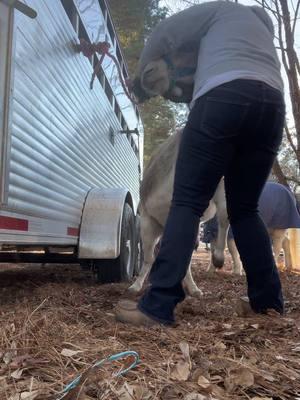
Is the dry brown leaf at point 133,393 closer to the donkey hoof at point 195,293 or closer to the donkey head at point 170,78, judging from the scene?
the donkey head at point 170,78

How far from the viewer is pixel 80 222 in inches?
196

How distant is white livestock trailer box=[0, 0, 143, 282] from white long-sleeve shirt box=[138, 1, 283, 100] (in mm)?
803

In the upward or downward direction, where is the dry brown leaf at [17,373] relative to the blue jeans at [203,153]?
downward

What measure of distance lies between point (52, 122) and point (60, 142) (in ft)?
0.93

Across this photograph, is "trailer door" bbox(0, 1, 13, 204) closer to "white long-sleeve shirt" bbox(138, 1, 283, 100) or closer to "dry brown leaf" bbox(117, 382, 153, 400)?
"white long-sleeve shirt" bbox(138, 1, 283, 100)

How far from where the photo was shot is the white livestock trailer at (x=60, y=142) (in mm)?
3033

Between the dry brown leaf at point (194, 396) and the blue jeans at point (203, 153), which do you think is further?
the blue jeans at point (203, 153)

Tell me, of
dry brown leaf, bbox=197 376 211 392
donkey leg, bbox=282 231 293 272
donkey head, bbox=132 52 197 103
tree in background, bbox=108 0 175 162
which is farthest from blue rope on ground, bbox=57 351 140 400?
tree in background, bbox=108 0 175 162

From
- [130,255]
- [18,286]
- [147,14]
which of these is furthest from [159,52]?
[147,14]

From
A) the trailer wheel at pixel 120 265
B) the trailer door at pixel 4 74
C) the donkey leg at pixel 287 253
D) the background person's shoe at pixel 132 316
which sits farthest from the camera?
the donkey leg at pixel 287 253

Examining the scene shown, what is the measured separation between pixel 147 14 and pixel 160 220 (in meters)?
12.3

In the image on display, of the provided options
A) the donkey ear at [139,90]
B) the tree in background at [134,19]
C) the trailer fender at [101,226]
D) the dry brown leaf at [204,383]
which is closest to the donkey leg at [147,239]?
the trailer fender at [101,226]

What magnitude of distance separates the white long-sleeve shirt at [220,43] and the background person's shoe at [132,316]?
1.14m

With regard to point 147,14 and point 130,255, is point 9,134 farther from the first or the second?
point 147,14
